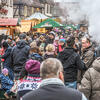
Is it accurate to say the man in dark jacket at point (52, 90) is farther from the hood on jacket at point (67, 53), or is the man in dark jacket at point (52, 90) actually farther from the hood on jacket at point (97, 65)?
the hood on jacket at point (67, 53)

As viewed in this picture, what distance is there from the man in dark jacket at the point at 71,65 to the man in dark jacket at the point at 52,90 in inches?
114

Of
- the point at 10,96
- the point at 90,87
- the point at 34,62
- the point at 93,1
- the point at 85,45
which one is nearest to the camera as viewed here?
the point at 90,87

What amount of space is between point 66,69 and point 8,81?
9.20ft

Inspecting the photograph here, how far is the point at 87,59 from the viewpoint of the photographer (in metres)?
5.88

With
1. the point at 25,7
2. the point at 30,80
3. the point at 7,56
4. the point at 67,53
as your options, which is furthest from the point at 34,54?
the point at 25,7

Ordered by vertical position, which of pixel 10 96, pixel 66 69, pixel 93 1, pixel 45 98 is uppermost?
pixel 93 1

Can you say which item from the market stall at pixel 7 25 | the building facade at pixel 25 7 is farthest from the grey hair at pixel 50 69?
the building facade at pixel 25 7

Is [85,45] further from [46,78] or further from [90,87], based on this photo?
[46,78]

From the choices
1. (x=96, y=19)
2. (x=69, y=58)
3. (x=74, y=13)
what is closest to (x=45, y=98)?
(x=69, y=58)

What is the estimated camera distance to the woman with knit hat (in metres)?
4.57

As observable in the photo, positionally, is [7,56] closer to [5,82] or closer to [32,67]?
[5,82]

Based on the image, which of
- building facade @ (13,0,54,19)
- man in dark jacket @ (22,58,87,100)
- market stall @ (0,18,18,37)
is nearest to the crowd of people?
man in dark jacket @ (22,58,87,100)

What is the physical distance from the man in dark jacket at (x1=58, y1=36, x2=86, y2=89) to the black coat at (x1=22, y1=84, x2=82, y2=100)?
3.00 metres

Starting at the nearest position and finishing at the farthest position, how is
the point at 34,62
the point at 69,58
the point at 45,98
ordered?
the point at 45,98
the point at 34,62
the point at 69,58
